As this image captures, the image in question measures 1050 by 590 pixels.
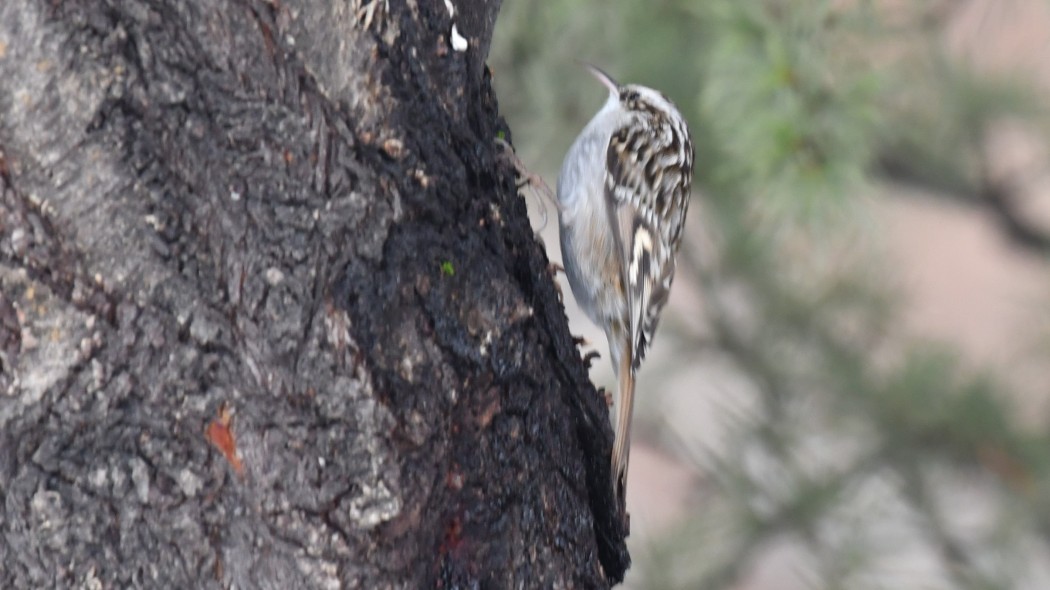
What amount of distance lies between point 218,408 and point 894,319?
283 cm

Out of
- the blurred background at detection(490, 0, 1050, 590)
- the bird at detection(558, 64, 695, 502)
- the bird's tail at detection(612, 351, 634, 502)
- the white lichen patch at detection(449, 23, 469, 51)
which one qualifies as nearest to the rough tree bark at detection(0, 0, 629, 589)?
the white lichen patch at detection(449, 23, 469, 51)

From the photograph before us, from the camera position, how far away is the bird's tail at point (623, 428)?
4.94 feet

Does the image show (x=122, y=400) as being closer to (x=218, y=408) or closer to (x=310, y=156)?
(x=218, y=408)

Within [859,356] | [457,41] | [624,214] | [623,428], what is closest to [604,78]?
[624,214]

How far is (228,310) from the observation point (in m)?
1.14

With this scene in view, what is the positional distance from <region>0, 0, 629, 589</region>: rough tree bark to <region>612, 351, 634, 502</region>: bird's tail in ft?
1.01

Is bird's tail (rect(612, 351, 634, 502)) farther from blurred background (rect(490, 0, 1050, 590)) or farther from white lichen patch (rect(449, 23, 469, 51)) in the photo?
blurred background (rect(490, 0, 1050, 590))

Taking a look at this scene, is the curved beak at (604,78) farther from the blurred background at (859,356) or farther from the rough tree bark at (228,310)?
the rough tree bark at (228,310)

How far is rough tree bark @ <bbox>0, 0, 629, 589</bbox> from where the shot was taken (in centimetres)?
110

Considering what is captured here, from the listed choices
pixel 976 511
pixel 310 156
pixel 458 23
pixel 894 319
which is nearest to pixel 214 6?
pixel 310 156

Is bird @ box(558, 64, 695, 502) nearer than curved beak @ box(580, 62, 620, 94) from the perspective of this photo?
Yes

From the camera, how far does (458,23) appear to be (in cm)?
137

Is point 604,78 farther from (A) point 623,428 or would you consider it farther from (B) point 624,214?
(A) point 623,428

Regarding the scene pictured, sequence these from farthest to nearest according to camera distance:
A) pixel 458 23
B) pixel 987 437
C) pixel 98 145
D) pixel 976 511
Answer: pixel 976 511
pixel 987 437
pixel 458 23
pixel 98 145
